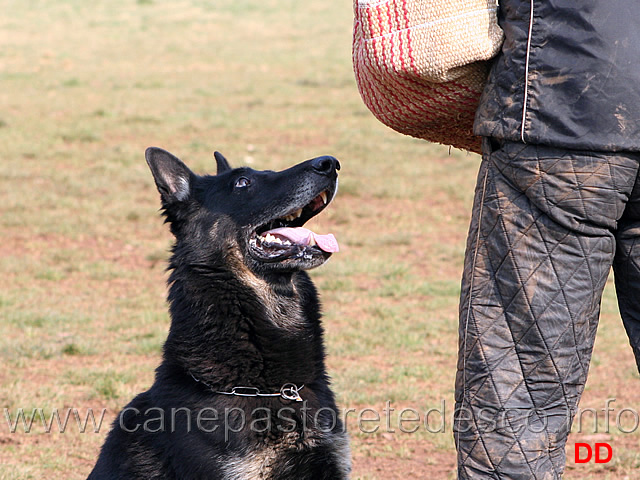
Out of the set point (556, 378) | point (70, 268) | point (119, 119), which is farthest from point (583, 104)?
point (119, 119)

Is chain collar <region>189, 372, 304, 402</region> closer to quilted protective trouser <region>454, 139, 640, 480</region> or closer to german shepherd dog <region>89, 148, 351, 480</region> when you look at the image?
german shepherd dog <region>89, 148, 351, 480</region>

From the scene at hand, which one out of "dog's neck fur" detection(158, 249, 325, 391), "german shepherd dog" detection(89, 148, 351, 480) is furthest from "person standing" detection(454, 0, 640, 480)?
"dog's neck fur" detection(158, 249, 325, 391)

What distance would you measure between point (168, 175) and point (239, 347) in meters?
0.89

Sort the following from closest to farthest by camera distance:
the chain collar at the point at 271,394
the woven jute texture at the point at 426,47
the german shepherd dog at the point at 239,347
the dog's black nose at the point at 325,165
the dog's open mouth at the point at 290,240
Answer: the woven jute texture at the point at 426,47 → the german shepherd dog at the point at 239,347 → the chain collar at the point at 271,394 → the dog's open mouth at the point at 290,240 → the dog's black nose at the point at 325,165

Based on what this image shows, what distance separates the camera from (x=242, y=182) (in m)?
3.83

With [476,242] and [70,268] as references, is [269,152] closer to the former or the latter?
[70,268]

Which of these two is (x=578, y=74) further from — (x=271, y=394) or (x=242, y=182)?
(x=242, y=182)

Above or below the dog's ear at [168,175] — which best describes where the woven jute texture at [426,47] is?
above

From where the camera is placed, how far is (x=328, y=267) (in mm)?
8055

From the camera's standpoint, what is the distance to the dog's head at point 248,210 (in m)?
3.59

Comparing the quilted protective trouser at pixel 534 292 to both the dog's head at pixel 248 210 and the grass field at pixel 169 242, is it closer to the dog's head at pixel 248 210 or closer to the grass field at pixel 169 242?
the dog's head at pixel 248 210

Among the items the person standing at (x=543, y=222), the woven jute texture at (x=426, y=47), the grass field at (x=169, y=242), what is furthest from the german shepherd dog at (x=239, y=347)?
the grass field at (x=169, y=242)

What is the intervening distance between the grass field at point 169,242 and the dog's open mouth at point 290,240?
1.49 meters

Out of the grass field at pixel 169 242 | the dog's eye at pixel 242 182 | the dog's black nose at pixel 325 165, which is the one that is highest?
the dog's black nose at pixel 325 165
